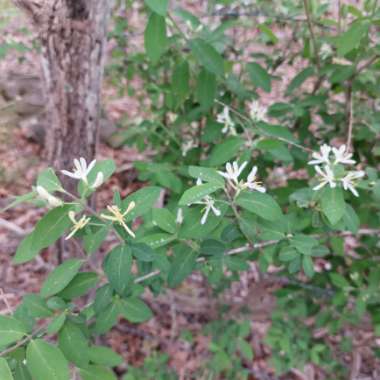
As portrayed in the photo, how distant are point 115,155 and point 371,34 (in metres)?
2.70

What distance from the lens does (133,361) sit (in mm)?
2832

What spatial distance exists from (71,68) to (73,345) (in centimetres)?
104

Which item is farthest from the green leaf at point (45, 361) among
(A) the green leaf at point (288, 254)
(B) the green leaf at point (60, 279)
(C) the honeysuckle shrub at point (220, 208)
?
(A) the green leaf at point (288, 254)

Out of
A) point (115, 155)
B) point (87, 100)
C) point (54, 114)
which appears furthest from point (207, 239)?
point (115, 155)

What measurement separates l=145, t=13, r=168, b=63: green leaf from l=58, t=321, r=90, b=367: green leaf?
85 cm

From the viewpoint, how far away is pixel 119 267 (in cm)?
99

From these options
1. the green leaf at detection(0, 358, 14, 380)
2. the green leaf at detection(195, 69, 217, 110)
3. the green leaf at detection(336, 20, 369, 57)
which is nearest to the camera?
the green leaf at detection(0, 358, 14, 380)

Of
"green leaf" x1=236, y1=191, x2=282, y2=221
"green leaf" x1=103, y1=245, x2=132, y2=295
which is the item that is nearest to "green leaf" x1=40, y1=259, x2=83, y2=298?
"green leaf" x1=103, y1=245, x2=132, y2=295

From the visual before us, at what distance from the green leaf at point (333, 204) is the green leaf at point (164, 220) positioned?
398 mm

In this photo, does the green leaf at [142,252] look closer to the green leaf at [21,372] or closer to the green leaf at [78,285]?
the green leaf at [78,285]

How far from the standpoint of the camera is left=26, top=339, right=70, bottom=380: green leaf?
3.00 ft

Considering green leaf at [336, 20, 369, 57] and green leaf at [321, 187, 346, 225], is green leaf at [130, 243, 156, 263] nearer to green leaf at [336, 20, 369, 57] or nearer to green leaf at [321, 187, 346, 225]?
green leaf at [321, 187, 346, 225]

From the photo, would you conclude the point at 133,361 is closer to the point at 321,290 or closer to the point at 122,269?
the point at 321,290

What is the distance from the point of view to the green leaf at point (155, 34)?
1.35 m
